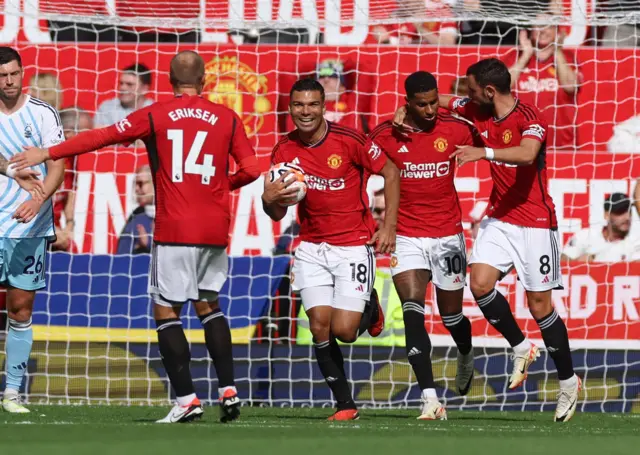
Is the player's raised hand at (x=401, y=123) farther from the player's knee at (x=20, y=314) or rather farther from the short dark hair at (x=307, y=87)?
the player's knee at (x=20, y=314)

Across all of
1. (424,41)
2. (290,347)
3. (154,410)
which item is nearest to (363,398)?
(290,347)

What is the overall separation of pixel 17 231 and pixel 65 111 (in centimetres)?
468

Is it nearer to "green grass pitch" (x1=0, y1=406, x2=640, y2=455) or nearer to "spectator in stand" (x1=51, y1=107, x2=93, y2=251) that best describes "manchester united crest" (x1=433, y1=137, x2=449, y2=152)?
"green grass pitch" (x1=0, y1=406, x2=640, y2=455)

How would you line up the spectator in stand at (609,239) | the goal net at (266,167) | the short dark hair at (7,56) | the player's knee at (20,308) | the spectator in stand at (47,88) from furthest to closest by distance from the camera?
the spectator in stand at (47,88) < the spectator in stand at (609,239) < the goal net at (266,167) < the player's knee at (20,308) < the short dark hair at (7,56)

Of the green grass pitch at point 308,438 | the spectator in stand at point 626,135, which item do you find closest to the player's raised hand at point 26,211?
the green grass pitch at point 308,438

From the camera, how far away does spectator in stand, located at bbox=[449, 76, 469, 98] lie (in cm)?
1103

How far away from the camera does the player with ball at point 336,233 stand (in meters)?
7.17

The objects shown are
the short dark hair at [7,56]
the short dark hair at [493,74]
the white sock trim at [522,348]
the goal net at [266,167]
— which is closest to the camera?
the short dark hair at [7,56]

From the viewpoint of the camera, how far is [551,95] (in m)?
11.6

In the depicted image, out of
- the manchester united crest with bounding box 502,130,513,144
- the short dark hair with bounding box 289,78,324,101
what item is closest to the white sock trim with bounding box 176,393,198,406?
the short dark hair with bounding box 289,78,324,101

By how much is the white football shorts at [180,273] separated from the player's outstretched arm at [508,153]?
4.87 ft

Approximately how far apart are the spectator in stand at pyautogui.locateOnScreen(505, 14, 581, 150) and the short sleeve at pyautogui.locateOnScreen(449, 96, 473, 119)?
12.1 ft

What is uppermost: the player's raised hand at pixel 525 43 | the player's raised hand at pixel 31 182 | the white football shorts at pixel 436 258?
the player's raised hand at pixel 525 43

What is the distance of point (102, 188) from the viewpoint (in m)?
11.3
